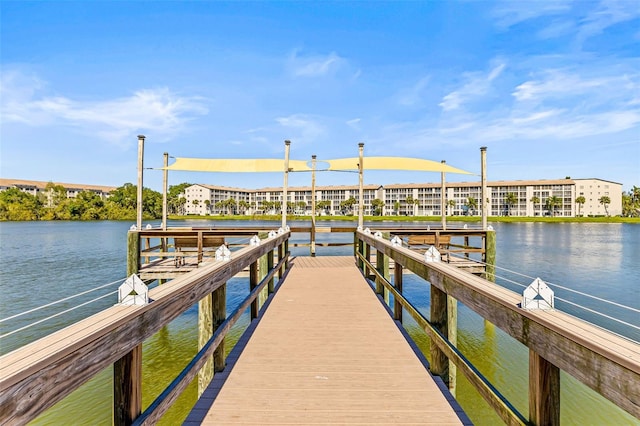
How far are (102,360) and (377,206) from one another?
11198 centimetres

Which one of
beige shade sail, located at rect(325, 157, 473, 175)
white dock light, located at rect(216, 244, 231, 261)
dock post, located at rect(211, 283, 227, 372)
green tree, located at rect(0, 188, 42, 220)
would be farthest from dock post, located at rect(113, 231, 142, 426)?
green tree, located at rect(0, 188, 42, 220)

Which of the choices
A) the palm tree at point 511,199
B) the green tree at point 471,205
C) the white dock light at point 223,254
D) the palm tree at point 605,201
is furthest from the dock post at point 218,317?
the palm tree at point 605,201

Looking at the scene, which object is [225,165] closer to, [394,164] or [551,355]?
[394,164]

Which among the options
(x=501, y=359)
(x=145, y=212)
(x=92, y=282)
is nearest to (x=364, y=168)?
(x=501, y=359)

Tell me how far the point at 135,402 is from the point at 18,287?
18.2 m

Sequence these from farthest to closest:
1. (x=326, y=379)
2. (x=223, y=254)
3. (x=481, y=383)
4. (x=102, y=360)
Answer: (x=223, y=254), (x=326, y=379), (x=481, y=383), (x=102, y=360)

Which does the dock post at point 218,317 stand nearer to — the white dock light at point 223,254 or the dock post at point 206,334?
the dock post at point 206,334

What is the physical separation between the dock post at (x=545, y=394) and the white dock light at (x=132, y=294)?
2.20m

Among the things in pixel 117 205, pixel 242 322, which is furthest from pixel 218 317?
pixel 117 205

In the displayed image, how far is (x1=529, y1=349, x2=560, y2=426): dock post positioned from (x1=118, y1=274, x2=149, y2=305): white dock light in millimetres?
2197

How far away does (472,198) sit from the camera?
104 meters

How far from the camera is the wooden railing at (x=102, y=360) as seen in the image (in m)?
1.22

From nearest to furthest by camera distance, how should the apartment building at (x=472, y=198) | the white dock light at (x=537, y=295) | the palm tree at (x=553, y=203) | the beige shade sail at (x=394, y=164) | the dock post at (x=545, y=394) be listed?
the dock post at (x=545, y=394) < the white dock light at (x=537, y=295) < the beige shade sail at (x=394, y=164) < the palm tree at (x=553, y=203) < the apartment building at (x=472, y=198)

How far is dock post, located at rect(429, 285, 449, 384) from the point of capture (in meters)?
3.35
